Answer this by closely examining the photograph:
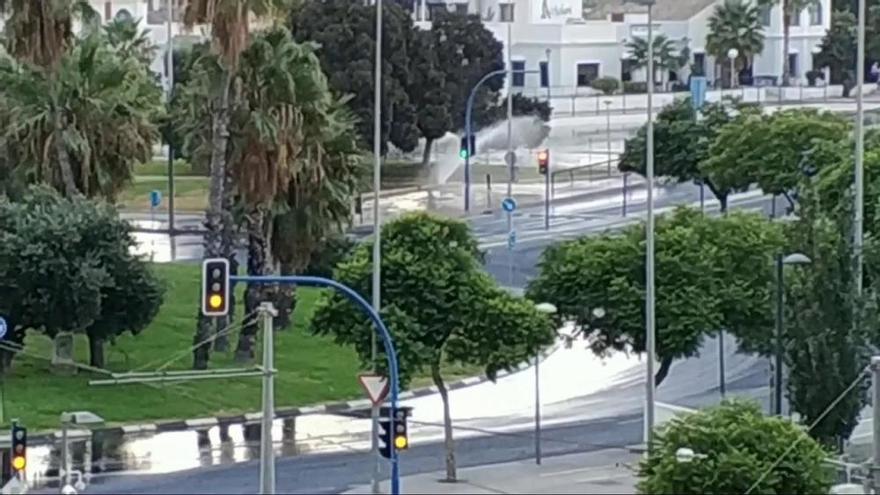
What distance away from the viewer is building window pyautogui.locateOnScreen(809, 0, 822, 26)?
440ft

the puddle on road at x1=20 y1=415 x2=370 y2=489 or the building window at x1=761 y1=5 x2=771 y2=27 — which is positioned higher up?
the building window at x1=761 y1=5 x2=771 y2=27

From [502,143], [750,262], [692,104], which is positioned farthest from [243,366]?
[502,143]

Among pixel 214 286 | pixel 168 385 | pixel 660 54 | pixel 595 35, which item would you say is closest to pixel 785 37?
pixel 660 54

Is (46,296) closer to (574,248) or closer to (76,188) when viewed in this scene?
(76,188)

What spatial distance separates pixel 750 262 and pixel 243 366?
13.7 m

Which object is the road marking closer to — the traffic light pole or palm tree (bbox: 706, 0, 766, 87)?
the traffic light pole

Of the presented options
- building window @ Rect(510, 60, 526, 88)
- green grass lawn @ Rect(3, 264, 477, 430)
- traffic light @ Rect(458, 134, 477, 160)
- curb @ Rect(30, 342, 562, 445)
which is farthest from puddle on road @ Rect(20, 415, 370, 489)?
building window @ Rect(510, 60, 526, 88)

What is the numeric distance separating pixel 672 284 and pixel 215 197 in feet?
42.4

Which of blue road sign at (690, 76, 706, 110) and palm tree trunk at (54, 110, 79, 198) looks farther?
blue road sign at (690, 76, 706, 110)

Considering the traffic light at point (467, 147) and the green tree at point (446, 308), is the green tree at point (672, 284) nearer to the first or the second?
the green tree at point (446, 308)

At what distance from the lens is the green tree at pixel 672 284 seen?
153ft

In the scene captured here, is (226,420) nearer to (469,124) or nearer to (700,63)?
(469,124)

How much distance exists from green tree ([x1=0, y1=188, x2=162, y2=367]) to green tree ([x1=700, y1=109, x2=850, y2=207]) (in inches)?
984

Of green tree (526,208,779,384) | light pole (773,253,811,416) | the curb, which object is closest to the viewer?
light pole (773,253,811,416)
